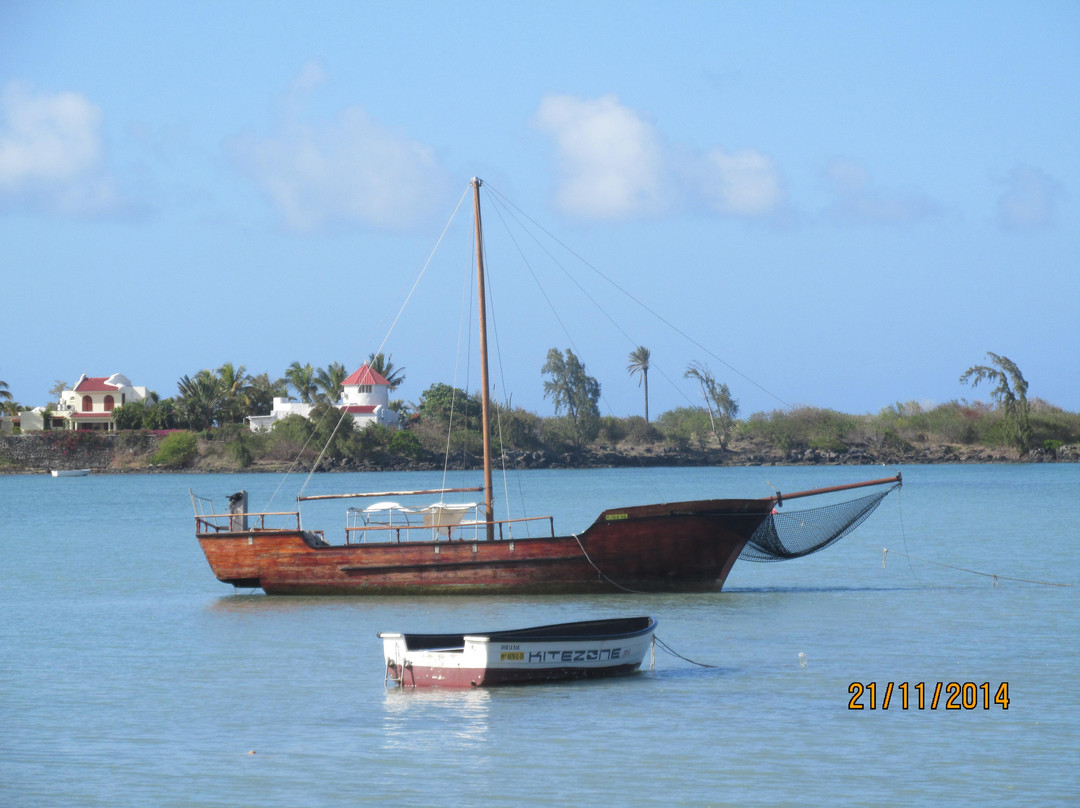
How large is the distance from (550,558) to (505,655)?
23.8 feet

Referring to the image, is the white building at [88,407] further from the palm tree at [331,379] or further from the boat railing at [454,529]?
the boat railing at [454,529]

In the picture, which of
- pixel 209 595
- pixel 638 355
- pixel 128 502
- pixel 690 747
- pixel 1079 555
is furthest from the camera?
pixel 638 355

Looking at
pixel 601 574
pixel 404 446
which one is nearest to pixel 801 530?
pixel 601 574

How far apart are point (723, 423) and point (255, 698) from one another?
3860 inches

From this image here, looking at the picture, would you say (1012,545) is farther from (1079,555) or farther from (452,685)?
(452,685)

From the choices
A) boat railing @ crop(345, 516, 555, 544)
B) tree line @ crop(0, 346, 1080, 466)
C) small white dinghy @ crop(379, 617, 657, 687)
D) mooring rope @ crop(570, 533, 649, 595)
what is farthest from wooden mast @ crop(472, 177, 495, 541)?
tree line @ crop(0, 346, 1080, 466)

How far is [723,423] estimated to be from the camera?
111 meters

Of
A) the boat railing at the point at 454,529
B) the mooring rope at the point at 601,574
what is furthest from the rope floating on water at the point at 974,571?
the boat railing at the point at 454,529

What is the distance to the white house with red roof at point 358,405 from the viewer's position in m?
101

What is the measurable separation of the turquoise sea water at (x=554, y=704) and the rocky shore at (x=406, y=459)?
7201cm

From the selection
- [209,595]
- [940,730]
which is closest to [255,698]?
[940,730]

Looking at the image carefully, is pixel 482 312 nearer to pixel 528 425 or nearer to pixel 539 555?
pixel 539 555
